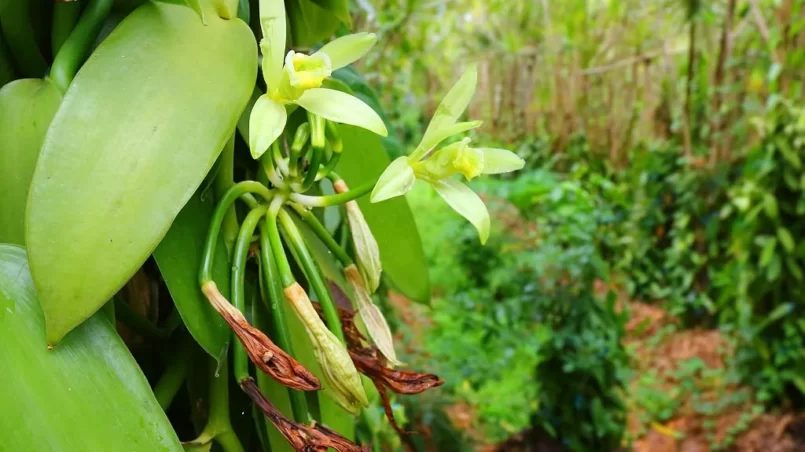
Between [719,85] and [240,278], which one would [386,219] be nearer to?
[240,278]

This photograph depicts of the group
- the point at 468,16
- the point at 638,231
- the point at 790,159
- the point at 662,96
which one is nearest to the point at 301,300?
the point at 790,159

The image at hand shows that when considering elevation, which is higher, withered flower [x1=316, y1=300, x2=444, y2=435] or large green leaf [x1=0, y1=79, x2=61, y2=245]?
large green leaf [x1=0, y1=79, x2=61, y2=245]

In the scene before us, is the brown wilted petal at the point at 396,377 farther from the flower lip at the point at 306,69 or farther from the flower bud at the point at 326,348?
the flower lip at the point at 306,69

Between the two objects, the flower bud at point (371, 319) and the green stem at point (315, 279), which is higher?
the green stem at point (315, 279)

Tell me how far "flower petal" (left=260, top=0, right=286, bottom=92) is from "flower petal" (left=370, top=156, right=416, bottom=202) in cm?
6

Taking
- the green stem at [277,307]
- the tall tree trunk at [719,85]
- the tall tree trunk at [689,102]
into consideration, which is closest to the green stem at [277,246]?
the green stem at [277,307]

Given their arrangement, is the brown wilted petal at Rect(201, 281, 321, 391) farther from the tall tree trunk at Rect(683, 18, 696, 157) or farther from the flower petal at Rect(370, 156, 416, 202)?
the tall tree trunk at Rect(683, 18, 696, 157)

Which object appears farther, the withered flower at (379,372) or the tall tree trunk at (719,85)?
the tall tree trunk at (719,85)

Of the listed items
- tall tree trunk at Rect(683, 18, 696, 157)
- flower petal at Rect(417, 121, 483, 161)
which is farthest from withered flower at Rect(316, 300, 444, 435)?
tall tree trunk at Rect(683, 18, 696, 157)

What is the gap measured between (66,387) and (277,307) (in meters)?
0.10

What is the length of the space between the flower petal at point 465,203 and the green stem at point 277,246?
78 mm

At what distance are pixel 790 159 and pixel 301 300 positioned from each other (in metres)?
1.82

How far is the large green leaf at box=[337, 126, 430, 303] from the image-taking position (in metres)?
0.42

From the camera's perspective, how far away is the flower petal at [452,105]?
0.31m
